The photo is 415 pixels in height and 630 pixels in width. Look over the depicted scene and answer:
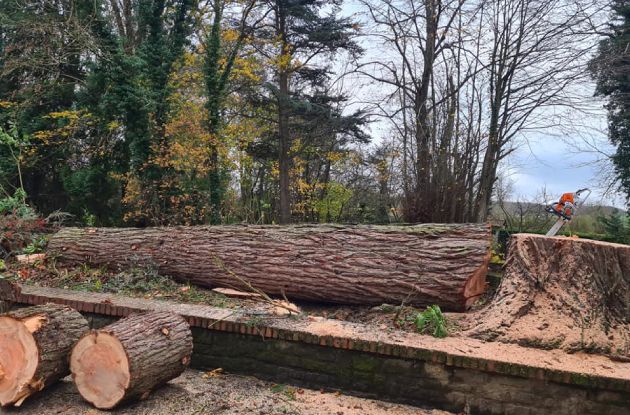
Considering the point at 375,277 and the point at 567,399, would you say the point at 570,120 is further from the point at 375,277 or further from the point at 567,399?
the point at 567,399

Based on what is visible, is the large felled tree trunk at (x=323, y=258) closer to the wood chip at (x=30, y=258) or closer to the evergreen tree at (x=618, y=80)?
the wood chip at (x=30, y=258)

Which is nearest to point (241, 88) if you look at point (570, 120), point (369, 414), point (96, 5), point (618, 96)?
point (96, 5)

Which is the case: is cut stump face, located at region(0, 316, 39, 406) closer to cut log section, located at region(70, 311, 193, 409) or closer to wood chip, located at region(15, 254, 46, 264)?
cut log section, located at region(70, 311, 193, 409)

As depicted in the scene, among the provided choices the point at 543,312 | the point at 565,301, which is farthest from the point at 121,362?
the point at 565,301

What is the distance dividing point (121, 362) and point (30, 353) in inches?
26.0

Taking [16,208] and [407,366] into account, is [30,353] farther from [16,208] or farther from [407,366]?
[16,208]

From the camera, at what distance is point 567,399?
2.68m

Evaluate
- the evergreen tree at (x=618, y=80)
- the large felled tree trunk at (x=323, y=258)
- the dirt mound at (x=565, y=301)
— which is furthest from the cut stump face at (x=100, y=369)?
the evergreen tree at (x=618, y=80)

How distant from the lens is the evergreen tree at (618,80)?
9117mm

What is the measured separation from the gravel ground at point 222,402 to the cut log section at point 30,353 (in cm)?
14

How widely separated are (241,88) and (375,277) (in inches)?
398

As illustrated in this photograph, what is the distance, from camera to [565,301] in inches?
127

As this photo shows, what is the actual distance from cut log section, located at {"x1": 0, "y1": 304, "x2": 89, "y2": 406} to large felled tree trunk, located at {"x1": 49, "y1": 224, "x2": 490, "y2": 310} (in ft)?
6.21

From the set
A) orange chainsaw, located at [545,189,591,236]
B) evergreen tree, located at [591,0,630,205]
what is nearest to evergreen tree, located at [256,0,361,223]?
evergreen tree, located at [591,0,630,205]
